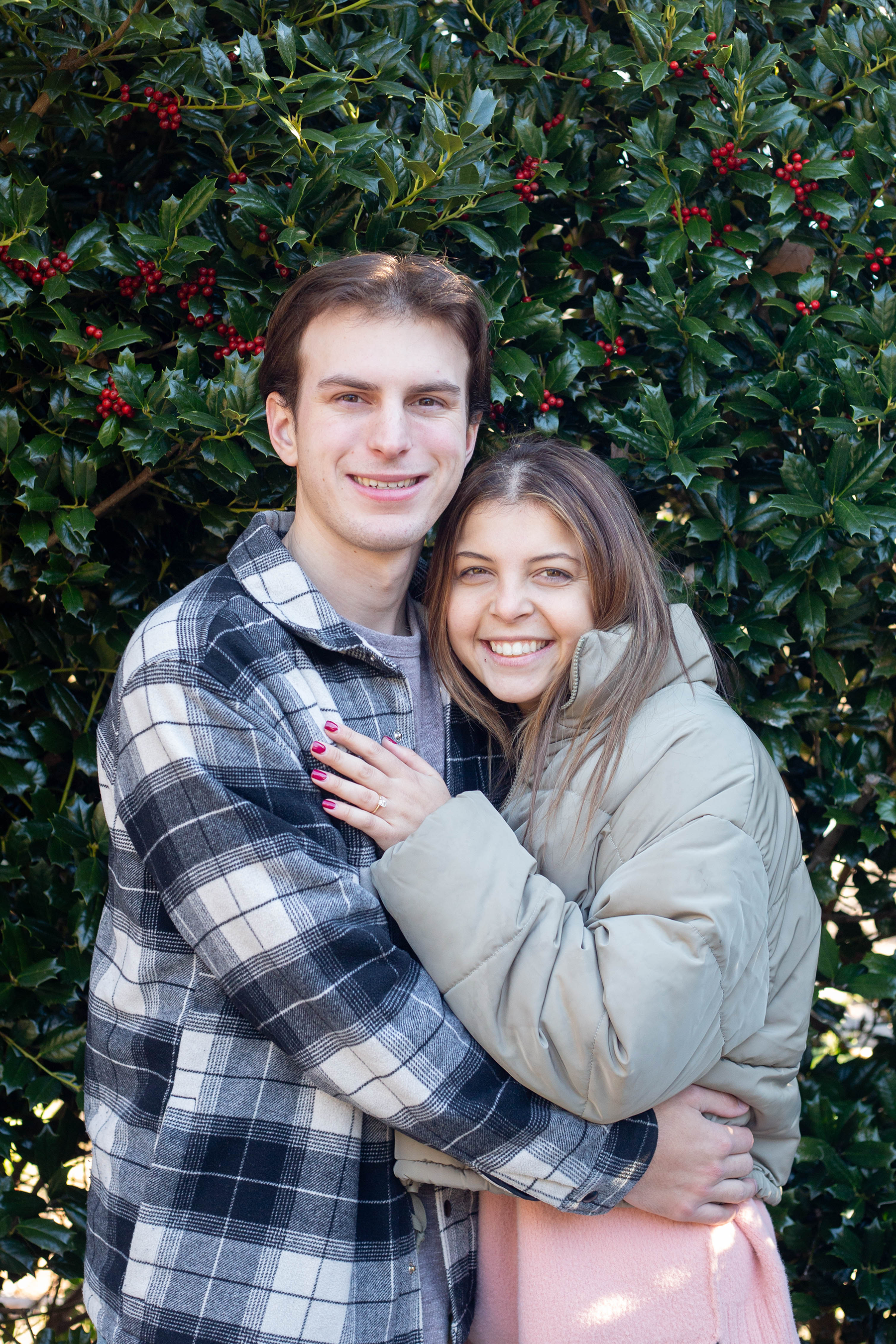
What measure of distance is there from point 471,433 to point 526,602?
1.39ft

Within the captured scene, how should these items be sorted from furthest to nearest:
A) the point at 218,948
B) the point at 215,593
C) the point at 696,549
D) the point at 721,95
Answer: the point at 696,549 → the point at 721,95 → the point at 215,593 → the point at 218,948

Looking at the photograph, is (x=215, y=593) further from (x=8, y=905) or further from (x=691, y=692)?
(x=8, y=905)

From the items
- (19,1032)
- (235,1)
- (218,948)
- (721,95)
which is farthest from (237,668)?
(721,95)

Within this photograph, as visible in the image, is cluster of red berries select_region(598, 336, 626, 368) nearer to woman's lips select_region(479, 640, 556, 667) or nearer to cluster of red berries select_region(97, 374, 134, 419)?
woman's lips select_region(479, 640, 556, 667)

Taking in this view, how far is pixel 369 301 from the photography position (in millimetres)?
1817

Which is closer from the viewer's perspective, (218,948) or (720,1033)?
(218,948)

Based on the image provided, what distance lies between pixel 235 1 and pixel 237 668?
1305 millimetres

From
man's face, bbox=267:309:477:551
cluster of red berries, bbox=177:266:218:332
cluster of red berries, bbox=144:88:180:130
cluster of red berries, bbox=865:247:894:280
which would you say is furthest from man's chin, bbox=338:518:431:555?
cluster of red berries, bbox=865:247:894:280

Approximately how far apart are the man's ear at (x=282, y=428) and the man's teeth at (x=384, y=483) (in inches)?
6.6

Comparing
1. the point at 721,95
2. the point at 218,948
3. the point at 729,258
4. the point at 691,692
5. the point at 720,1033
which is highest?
the point at 721,95

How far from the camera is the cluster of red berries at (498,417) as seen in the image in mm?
2209

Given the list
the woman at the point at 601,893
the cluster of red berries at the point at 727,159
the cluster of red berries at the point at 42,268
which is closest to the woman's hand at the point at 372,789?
the woman at the point at 601,893

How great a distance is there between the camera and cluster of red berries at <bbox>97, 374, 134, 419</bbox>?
77.3 inches

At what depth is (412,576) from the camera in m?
2.14
